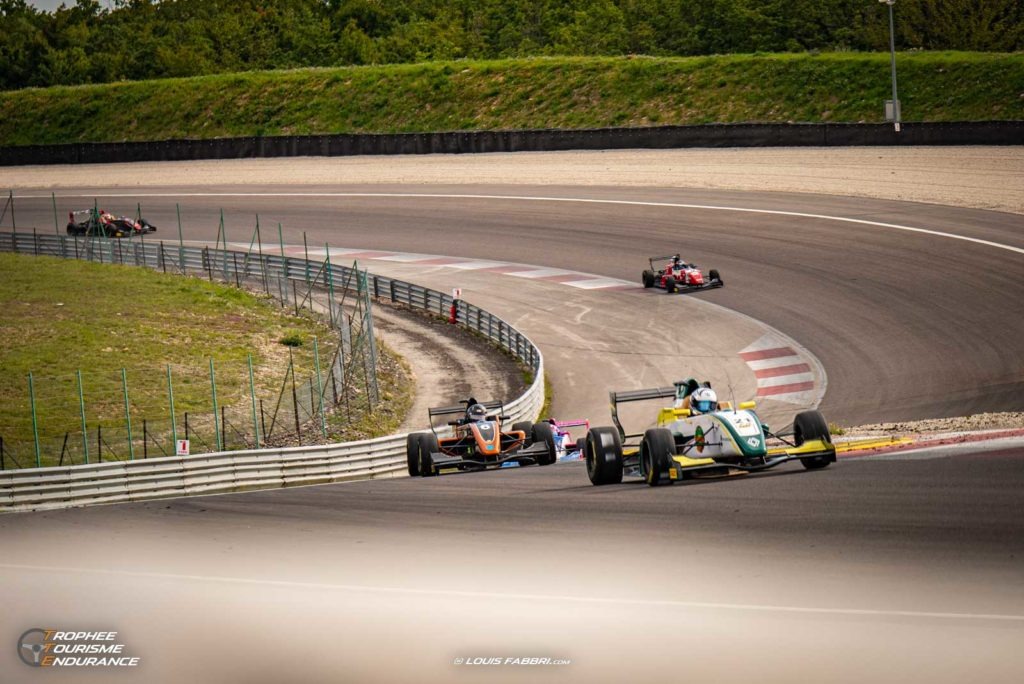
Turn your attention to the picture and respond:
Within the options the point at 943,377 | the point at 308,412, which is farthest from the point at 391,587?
the point at 943,377

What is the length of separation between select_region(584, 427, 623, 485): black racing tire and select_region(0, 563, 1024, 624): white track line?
16.3 feet

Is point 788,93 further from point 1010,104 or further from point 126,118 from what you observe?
point 126,118

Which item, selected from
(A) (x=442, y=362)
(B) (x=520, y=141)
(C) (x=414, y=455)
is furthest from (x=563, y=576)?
(B) (x=520, y=141)

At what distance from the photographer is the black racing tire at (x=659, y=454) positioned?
15898 millimetres

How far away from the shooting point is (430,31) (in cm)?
10344

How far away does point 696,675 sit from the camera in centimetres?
1021

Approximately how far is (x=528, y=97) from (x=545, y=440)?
173 feet

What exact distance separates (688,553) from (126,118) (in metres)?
77.6

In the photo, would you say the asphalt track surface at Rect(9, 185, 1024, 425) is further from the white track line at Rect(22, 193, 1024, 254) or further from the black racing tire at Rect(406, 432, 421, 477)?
the black racing tire at Rect(406, 432, 421, 477)

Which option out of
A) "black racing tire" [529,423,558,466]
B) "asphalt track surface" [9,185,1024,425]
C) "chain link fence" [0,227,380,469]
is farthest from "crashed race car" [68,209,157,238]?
"black racing tire" [529,423,558,466]

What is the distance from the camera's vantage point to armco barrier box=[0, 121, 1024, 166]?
2160 inches

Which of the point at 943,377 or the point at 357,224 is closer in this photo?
Result: the point at 943,377

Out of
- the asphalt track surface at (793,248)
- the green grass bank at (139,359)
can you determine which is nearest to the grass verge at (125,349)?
the green grass bank at (139,359)

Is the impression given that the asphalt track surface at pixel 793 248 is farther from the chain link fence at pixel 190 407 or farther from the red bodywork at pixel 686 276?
the chain link fence at pixel 190 407
